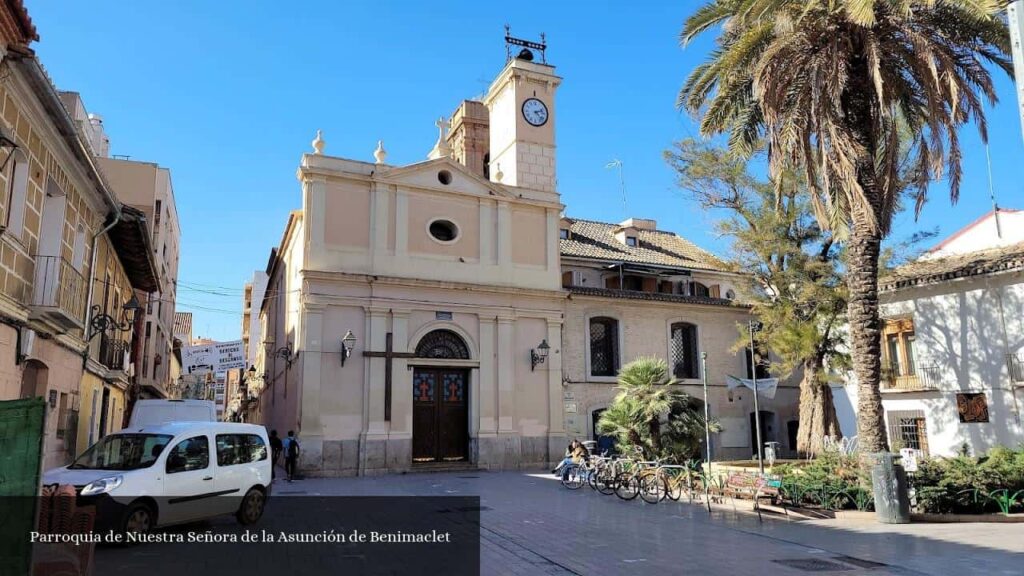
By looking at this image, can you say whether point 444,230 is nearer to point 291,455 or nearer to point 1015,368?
point 291,455

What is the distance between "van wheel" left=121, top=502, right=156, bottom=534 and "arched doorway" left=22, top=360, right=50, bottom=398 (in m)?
4.07

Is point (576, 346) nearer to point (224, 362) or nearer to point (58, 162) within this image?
point (224, 362)

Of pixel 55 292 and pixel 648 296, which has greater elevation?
pixel 648 296

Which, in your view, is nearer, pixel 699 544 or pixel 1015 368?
pixel 699 544

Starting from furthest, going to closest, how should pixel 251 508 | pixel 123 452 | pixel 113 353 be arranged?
pixel 113 353, pixel 251 508, pixel 123 452

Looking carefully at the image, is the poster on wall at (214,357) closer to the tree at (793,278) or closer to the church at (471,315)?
the church at (471,315)

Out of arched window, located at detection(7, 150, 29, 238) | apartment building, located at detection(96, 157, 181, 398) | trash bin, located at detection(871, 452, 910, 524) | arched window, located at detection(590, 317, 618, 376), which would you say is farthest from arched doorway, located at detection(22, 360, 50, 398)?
arched window, located at detection(590, 317, 618, 376)

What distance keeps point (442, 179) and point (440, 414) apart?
829 cm

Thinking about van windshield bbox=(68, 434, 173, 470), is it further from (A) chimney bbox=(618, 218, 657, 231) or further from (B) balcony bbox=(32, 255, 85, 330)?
(A) chimney bbox=(618, 218, 657, 231)

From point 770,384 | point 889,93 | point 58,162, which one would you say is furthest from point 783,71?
point 58,162

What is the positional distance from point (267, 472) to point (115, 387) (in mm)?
12239

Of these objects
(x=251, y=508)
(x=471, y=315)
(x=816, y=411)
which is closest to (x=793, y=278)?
(x=816, y=411)

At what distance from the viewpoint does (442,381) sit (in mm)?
24516

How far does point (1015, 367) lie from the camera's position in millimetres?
20547
